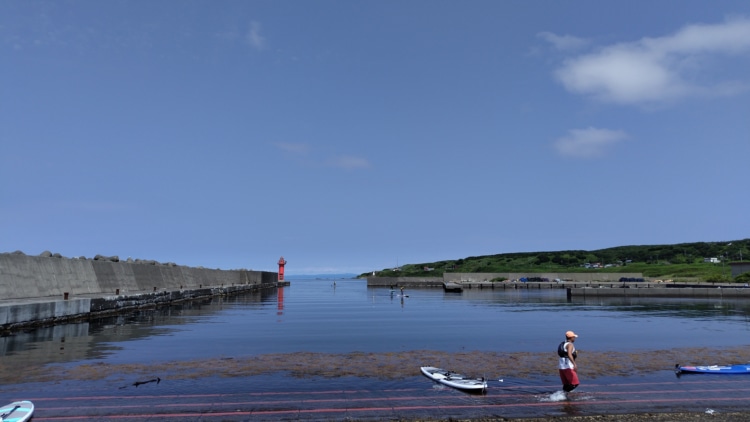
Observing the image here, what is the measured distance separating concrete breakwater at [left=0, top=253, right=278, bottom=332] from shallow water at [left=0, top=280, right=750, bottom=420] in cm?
193

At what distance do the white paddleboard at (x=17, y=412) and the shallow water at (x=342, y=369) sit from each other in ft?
1.26

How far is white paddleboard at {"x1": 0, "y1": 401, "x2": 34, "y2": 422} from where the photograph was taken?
43.7 feet

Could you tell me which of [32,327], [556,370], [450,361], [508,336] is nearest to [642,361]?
[556,370]

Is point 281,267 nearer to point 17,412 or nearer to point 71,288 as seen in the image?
point 71,288

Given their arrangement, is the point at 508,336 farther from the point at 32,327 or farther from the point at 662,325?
the point at 32,327

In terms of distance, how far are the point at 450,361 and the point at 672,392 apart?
9.77 m

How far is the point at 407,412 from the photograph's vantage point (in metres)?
14.9

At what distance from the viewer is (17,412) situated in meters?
13.8

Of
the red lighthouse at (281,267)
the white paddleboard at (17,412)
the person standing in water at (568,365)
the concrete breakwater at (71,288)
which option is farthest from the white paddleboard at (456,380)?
the red lighthouse at (281,267)

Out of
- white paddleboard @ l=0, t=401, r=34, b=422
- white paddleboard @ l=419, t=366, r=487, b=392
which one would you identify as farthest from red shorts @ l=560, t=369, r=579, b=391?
white paddleboard @ l=0, t=401, r=34, b=422

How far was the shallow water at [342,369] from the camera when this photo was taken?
15430 millimetres

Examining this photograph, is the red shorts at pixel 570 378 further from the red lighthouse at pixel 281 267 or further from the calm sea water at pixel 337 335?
the red lighthouse at pixel 281 267

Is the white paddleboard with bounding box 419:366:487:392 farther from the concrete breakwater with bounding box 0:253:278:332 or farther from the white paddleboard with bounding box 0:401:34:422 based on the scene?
the concrete breakwater with bounding box 0:253:278:332

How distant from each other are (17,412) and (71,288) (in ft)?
133
